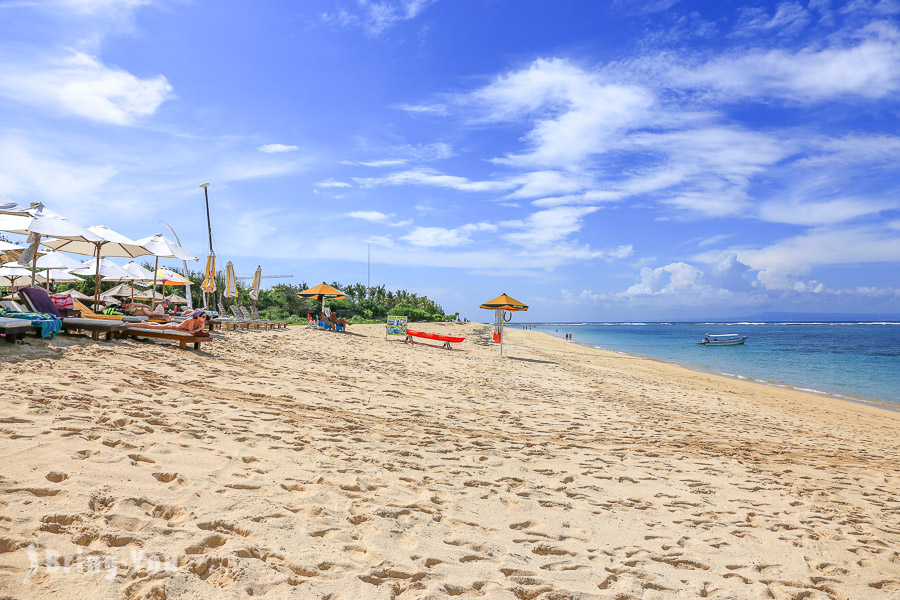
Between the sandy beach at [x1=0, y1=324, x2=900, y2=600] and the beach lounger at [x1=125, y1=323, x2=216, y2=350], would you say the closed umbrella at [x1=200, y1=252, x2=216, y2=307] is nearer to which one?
the beach lounger at [x1=125, y1=323, x2=216, y2=350]

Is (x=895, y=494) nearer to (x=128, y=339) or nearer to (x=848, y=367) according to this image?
(x=128, y=339)

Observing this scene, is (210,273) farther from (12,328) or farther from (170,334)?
(12,328)

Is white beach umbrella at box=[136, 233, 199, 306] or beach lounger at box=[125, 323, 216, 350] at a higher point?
white beach umbrella at box=[136, 233, 199, 306]

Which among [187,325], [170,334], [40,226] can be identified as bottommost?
[170,334]

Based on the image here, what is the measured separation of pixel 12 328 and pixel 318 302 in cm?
2514

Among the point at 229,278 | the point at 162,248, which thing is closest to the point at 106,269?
the point at 229,278

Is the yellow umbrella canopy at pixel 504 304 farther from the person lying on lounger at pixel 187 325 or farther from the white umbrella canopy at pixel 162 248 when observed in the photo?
the person lying on lounger at pixel 187 325

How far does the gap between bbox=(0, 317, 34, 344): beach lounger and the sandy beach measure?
233 mm

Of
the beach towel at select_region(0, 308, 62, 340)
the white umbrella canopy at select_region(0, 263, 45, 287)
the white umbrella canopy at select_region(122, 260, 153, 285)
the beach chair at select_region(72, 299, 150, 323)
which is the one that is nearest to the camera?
the beach towel at select_region(0, 308, 62, 340)

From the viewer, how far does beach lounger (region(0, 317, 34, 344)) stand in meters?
5.99

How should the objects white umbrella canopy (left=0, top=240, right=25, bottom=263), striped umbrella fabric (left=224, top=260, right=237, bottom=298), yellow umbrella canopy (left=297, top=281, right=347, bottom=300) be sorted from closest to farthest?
white umbrella canopy (left=0, top=240, right=25, bottom=263), striped umbrella fabric (left=224, top=260, right=237, bottom=298), yellow umbrella canopy (left=297, top=281, right=347, bottom=300)

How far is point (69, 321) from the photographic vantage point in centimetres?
795

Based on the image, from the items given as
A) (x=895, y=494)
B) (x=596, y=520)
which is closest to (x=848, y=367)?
(x=895, y=494)

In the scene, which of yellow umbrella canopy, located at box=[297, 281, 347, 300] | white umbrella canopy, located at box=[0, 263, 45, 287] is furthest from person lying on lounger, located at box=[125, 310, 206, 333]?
yellow umbrella canopy, located at box=[297, 281, 347, 300]
